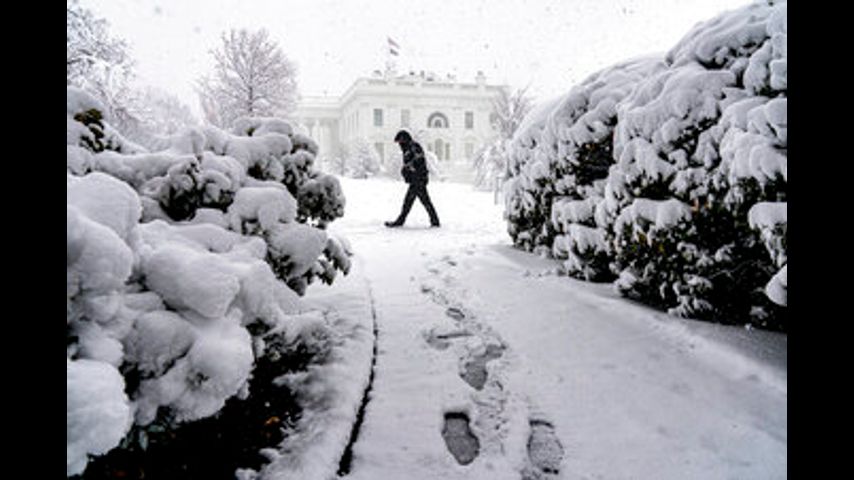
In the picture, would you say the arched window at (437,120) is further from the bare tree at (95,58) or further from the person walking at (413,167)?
the person walking at (413,167)

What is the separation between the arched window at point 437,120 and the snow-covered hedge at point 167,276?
54.1m

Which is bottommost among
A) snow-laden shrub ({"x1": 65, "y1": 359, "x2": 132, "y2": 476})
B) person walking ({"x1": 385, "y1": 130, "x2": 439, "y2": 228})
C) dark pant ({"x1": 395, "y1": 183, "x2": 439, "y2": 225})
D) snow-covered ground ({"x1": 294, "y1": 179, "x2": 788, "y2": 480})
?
snow-covered ground ({"x1": 294, "y1": 179, "x2": 788, "y2": 480})

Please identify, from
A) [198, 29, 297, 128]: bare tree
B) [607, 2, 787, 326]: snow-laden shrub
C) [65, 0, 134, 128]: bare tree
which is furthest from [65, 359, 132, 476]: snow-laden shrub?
[198, 29, 297, 128]: bare tree

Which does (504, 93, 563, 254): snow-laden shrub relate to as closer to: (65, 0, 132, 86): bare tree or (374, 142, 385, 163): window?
(65, 0, 132, 86): bare tree

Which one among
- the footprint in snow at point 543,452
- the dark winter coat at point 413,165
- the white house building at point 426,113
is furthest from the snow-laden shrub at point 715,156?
the white house building at point 426,113

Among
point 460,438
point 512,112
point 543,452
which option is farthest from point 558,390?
point 512,112

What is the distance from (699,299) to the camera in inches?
129

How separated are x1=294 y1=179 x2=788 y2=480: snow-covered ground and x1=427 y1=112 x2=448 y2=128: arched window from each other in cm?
5249

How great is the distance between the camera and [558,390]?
8.93 ft

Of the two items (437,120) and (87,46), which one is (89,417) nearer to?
(87,46)

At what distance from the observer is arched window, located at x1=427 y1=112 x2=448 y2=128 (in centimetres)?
5541
